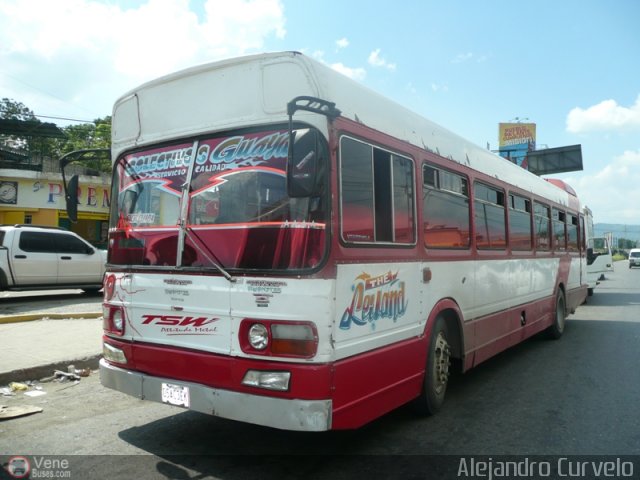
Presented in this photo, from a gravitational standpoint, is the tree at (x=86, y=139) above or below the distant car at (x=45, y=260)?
above

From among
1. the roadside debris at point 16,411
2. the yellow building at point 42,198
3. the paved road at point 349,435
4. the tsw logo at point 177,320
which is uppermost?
the yellow building at point 42,198

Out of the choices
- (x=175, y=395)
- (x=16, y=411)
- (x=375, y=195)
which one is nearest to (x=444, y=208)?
(x=375, y=195)

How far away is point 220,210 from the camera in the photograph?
12.6 ft

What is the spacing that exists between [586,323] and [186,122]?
11057 mm

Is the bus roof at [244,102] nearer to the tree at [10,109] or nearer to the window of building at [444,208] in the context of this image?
the window of building at [444,208]

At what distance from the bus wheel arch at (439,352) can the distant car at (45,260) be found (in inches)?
431

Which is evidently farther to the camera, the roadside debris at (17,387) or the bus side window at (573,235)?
the bus side window at (573,235)

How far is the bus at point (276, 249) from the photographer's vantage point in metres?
3.48

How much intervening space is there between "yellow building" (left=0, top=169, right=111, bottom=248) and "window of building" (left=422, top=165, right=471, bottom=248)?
23496 millimetres

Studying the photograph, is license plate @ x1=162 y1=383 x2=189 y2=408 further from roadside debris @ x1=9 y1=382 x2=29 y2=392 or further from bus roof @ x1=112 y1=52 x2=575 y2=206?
roadside debris @ x1=9 y1=382 x2=29 y2=392

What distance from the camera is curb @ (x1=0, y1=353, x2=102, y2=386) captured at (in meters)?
6.06

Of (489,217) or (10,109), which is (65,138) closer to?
(10,109)

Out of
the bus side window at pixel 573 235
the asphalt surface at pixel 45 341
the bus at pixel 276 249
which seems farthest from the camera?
the bus side window at pixel 573 235

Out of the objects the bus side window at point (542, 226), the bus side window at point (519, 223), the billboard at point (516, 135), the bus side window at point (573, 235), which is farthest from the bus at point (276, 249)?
the billboard at point (516, 135)
